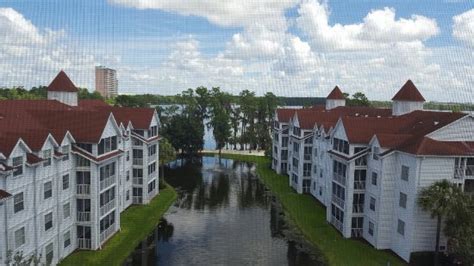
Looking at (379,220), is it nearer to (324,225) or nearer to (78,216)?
(324,225)

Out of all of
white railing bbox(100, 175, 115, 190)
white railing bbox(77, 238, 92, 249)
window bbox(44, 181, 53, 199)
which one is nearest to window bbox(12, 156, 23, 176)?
window bbox(44, 181, 53, 199)

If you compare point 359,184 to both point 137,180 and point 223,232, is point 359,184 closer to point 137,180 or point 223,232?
point 223,232

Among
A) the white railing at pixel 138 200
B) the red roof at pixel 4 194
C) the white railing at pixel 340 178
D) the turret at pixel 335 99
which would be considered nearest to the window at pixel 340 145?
the white railing at pixel 340 178

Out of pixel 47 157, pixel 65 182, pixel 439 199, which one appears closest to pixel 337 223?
pixel 439 199

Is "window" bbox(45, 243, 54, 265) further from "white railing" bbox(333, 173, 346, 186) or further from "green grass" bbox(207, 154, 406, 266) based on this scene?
"white railing" bbox(333, 173, 346, 186)

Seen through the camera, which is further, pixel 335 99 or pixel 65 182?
pixel 335 99

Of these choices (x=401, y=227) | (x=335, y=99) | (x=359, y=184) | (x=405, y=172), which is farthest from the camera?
(x=335, y=99)

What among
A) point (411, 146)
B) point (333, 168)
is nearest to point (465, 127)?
point (411, 146)
